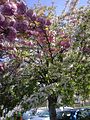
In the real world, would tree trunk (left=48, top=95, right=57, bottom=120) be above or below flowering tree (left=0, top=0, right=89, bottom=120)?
below

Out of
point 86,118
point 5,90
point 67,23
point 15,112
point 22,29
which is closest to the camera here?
point 22,29

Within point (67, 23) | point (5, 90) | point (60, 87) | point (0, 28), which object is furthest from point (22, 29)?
point (67, 23)

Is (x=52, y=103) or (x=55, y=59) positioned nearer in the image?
(x=55, y=59)

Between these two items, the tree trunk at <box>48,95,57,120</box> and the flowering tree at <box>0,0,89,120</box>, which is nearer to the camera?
the flowering tree at <box>0,0,89,120</box>

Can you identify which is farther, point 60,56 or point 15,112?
point 60,56

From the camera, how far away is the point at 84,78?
8305 mm

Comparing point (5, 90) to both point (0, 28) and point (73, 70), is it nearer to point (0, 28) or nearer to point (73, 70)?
point (73, 70)

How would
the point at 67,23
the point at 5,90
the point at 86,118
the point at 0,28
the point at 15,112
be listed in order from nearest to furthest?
1. the point at 0,28
2. the point at 15,112
3. the point at 5,90
4. the point at 67,23
5. the point at 86,118

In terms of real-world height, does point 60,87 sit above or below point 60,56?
below

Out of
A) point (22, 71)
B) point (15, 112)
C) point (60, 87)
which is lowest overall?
point (15, 112)

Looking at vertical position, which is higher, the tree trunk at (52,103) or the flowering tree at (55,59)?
the flowering tree at (55,59)

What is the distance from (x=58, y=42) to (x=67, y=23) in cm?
116

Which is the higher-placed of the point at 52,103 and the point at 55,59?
the point at 55,59

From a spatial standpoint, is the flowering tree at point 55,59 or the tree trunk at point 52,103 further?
the tree trunk at point 52,103
